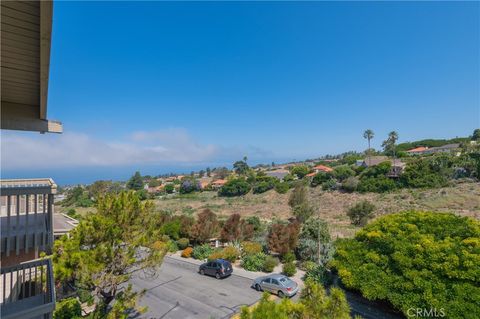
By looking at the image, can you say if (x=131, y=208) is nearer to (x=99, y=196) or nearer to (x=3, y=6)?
(x=99, y=196)

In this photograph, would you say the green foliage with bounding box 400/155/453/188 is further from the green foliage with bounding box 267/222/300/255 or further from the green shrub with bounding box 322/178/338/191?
the green foliage with bounding box 267/222/300/255

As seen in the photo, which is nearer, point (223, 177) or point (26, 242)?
point (26, 242)

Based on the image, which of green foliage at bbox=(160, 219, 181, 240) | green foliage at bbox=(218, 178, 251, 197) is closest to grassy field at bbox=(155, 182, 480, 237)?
green foliage at bbox=(218, 178, 251, 197)

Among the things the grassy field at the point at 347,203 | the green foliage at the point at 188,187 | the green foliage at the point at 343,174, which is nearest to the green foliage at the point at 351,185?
the grassy field at the point at 347,203

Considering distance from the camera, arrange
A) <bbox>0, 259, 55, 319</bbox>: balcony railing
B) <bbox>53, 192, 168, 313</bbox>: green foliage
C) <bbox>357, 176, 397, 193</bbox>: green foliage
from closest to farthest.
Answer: <bbox>0, 259, 55, 319</bbox>: balcony railing, <bbox>53, 192, 168, 313</bbox>: green foliage, <bbox>357, 176, 397, 193</bbox>: green foliage

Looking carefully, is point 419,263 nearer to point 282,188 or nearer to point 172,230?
point 172,230

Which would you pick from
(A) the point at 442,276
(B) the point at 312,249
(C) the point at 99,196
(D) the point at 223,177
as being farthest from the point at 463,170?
(D) the point at 223,177
